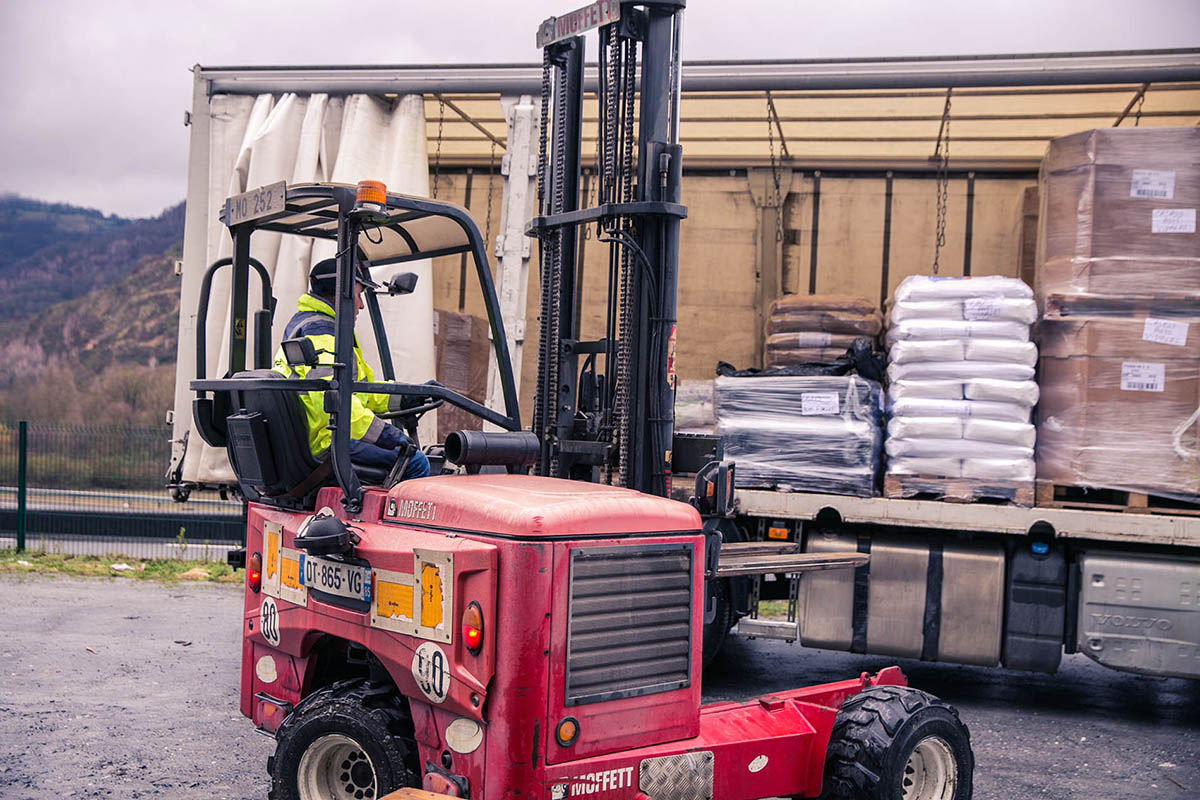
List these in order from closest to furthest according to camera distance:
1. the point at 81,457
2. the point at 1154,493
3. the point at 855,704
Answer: the point at 855,704
the point at 1154,493
the point at 81,457

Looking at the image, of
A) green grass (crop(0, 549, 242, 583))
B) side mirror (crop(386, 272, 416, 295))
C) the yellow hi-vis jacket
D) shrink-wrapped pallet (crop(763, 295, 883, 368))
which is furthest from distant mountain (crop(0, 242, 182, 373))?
side mirror (crop(386, 272, 416, 295))

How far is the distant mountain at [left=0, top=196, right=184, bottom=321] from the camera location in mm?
56375

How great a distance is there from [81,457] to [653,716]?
521 inches

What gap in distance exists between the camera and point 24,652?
7070 mm

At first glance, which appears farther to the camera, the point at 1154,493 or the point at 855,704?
the point at 1154,493

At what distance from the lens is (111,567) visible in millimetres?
10617

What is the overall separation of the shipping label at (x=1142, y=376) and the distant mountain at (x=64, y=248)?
5563cm

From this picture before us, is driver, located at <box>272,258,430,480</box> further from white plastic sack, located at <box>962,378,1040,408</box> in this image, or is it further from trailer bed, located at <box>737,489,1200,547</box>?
white plastic sack, located at <box>962,378,1040,408</box>

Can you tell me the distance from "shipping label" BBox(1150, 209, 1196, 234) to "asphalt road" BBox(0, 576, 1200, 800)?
2.71m

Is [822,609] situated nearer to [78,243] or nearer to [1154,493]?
[1154,493]

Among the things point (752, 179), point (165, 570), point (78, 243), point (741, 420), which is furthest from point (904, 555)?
point (78, 243)

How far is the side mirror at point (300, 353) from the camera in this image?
380 cm

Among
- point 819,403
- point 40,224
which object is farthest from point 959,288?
point 40,224

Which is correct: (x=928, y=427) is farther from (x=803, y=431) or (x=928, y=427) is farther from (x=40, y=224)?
(x=40, y=224)
